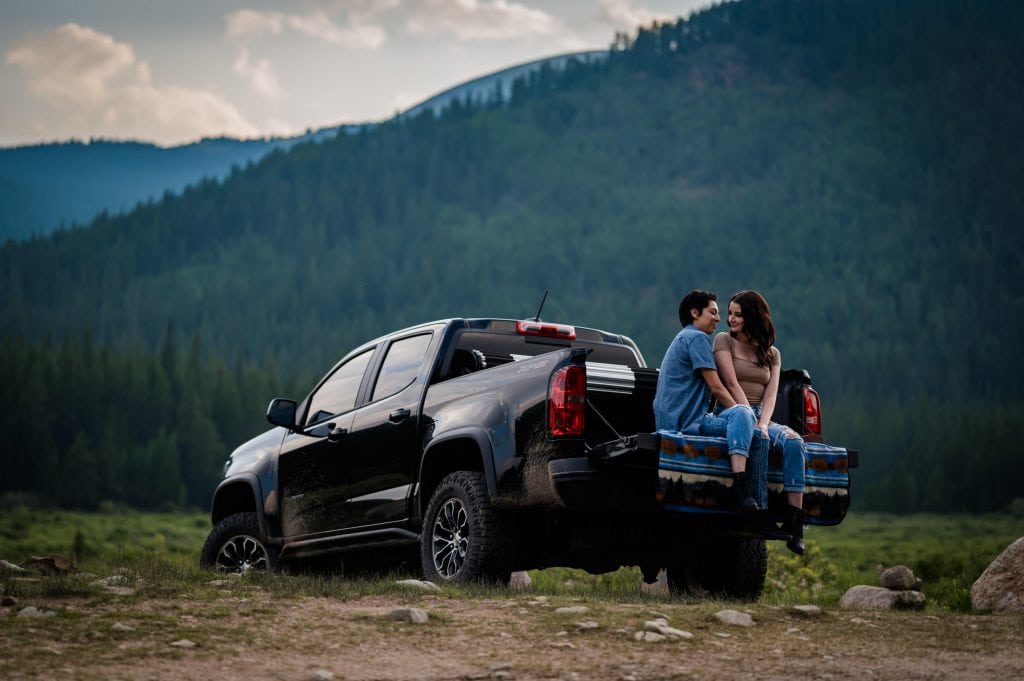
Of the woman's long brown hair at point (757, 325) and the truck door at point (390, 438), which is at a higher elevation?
the woman's long brown hair at point (757, 325)

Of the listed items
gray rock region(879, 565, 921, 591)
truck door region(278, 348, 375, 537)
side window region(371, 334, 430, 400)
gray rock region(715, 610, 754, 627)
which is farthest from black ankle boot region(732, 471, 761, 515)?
gray rock region(879, 565, 921, 591)

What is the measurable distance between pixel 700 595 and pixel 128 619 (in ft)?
12.5

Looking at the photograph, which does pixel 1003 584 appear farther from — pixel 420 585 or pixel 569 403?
pixel 420 585

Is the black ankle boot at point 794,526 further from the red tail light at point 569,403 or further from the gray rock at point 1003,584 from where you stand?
the gray rock at point 1003,584

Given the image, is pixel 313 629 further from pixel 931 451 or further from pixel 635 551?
pixel 931 451

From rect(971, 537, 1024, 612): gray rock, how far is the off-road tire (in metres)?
5.33

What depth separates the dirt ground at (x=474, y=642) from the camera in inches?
227

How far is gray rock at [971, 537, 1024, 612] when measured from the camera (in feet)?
28.5

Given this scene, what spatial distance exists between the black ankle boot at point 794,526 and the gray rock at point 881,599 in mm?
1166

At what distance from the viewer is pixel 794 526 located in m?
7.45

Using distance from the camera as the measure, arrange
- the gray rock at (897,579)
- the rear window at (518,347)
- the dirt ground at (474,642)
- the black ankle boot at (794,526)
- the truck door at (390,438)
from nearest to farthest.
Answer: the dirt ground at (474,642)
the black ankle boot at (794,526)
the truck door at (390,438)
the rear window at (518,347)
the gray rock at (897,579)

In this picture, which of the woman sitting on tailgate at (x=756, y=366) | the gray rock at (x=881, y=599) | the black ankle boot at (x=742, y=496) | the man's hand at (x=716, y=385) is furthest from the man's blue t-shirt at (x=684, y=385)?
the gray rock at (x=881, y=599)

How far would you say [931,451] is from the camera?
15675 centimetres

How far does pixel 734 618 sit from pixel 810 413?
5.62 feet
